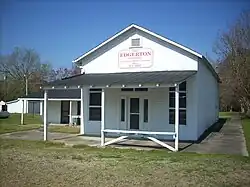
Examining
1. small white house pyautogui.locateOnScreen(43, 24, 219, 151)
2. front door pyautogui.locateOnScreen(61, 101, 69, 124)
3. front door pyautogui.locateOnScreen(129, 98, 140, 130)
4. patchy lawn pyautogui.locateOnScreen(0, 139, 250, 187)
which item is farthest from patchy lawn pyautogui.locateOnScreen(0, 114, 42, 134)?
patchy lawn pyautogui.locateOnScreen(0, 139, 250, 187)

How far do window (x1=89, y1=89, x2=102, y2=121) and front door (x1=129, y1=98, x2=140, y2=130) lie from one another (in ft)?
6.33

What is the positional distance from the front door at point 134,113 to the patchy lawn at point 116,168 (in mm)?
5534

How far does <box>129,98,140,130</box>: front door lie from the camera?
1879 centimetres

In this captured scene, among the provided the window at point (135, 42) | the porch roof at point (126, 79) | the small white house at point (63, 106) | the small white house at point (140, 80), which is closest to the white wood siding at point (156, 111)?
the small white house at point (140, 80)

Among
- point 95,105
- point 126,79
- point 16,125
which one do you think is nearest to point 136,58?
point 126,79

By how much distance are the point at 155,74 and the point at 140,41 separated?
2377mm

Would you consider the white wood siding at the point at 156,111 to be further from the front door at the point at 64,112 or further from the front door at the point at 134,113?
the front door at the point at 64,112

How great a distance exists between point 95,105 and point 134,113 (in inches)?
96.3

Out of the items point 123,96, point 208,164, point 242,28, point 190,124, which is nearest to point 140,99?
point 123,96

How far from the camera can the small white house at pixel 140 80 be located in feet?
57.5

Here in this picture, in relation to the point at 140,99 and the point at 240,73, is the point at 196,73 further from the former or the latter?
the point at 240,73

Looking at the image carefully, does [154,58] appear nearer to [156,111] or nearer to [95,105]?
[156,111]

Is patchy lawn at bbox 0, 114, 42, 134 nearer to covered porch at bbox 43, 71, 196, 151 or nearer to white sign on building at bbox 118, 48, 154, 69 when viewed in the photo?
covered porch at bbox 43, 71, 196, 151

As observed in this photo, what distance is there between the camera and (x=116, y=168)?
31.1 feet
